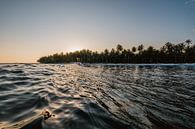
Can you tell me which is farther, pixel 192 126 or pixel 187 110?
pixel 187 110

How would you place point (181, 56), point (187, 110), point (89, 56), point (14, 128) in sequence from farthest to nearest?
point (89, 56) → point (181, 56) → point (187, 110) → point (14, 128)

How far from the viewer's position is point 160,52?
393ft

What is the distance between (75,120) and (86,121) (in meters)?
0.32

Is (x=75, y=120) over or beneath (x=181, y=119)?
over

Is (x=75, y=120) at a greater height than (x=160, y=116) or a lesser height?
greater

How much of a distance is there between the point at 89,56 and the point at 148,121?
565ft

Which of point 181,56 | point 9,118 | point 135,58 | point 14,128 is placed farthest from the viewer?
point 135,58

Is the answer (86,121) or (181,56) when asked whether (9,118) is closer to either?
(86,121)

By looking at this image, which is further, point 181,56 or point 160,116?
point 181,56

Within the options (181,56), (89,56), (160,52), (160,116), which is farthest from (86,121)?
(89,56)

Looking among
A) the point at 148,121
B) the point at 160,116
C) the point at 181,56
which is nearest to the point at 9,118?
the point at 148,121

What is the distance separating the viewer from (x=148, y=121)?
12.9 ft

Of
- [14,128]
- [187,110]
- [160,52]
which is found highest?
[160,52]

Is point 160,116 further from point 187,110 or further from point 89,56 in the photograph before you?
point 89,56
